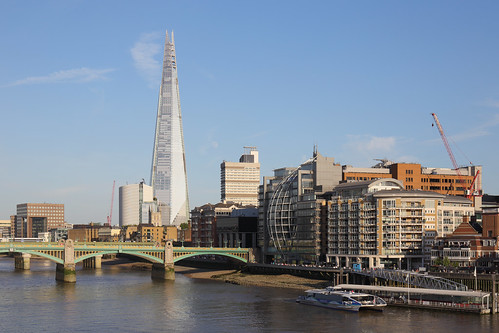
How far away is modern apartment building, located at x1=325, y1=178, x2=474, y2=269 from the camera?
576ft

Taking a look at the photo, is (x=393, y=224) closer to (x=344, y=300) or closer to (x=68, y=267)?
(x=344, y=300)

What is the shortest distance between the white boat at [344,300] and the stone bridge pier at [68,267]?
2908 inches

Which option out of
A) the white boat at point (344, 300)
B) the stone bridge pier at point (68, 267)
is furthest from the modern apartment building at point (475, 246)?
the stone bridge pier at point (68, 267)

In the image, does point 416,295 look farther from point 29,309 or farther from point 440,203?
point 29,309

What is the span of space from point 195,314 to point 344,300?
25.6 m

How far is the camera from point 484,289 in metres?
130

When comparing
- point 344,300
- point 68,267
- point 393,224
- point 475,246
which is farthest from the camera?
point 68,267

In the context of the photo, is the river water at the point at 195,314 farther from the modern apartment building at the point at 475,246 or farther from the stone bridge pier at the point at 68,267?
the modern apartment building at the point at 475,246

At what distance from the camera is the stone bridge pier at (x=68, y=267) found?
7279 inches

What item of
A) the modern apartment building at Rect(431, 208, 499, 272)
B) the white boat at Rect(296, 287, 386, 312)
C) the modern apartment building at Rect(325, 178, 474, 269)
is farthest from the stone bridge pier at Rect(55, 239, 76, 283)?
the modern apartment building at Rect(431, 208, 499, 272)

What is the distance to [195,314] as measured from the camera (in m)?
122

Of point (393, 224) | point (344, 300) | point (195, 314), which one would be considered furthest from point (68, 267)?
point (344, 300)

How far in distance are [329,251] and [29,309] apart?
8803 centimetres

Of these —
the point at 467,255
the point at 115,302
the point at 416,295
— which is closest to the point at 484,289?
the point at 416,295
